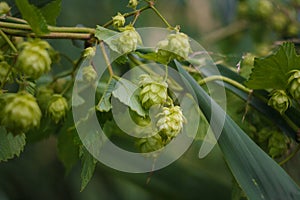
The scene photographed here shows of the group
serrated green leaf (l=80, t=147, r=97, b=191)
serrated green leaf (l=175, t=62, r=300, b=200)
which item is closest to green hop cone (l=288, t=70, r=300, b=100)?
serrated green leaf (l=175, t=62, r=300, b=200)

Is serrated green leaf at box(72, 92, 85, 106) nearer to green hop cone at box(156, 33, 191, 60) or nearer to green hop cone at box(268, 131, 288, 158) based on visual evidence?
green hop cone at box(156, 33, 191, 60)

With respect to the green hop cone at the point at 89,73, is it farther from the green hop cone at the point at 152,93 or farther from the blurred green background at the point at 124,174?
the blurred green background at the point at 124,174

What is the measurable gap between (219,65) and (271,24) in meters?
0.78

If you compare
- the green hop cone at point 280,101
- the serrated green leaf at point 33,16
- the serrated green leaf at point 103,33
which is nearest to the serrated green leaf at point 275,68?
the green hop cone at point 280,101

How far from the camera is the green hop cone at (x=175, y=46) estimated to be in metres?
0.79

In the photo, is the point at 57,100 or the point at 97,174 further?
the point at 97,174

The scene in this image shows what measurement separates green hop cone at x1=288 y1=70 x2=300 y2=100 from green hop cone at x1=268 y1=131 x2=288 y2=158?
0.39 ft

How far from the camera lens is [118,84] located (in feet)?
2.66

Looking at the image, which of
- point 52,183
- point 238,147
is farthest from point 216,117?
point 52,183

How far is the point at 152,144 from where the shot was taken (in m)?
0.85

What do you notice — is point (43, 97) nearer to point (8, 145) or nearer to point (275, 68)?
point (8, 145)

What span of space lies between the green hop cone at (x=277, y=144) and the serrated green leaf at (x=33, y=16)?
459 millimetres

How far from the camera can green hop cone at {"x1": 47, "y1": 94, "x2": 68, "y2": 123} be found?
888mm

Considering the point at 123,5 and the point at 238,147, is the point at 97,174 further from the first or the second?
the point at 238,147
